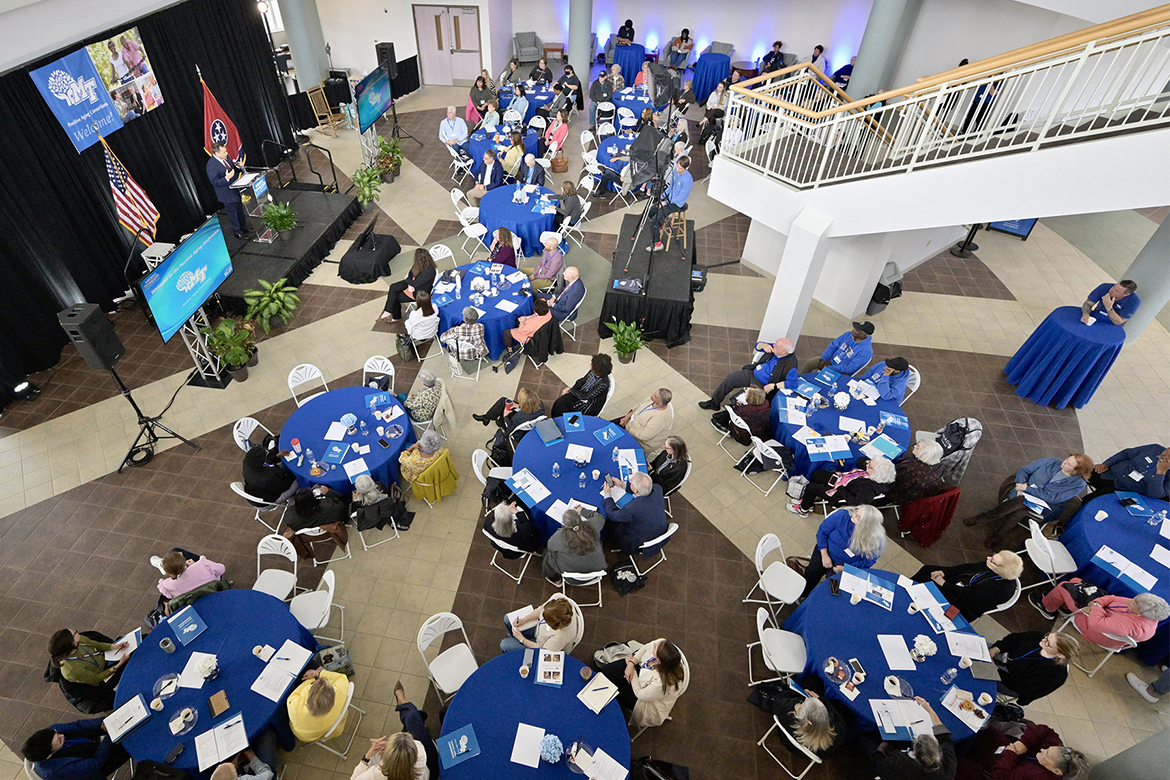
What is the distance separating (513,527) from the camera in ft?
18.6

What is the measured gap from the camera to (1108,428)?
8406mm

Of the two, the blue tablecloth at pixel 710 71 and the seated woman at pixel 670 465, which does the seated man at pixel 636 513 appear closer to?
the seated woman at pixel 670 465

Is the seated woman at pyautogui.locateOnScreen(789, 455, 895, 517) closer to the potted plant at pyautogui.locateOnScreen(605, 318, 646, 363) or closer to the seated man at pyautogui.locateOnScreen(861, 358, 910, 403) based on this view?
the seated man at pyautogui.locateOnScreen(861, 358, 910, 403)

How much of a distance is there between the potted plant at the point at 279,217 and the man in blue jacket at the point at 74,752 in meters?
8.12

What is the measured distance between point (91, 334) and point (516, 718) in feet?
19.8

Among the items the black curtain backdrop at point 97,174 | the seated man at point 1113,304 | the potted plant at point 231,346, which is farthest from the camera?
the potted plant at point 231,346

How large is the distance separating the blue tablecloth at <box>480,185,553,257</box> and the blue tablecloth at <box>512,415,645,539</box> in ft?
16.1

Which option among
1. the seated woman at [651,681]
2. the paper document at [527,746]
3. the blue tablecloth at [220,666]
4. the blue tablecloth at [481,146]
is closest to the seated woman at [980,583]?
the seated woman at [651,681]

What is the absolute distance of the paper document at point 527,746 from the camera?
4293 mm

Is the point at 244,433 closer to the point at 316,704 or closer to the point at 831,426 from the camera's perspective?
the point at 316,704

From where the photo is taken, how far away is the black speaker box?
625 centimetres

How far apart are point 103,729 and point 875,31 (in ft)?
55.0

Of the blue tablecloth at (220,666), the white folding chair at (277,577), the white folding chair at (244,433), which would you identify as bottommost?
the white folding chair at (277,577)

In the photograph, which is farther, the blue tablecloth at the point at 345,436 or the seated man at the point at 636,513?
the blue tablecloth at the point at 345,436
